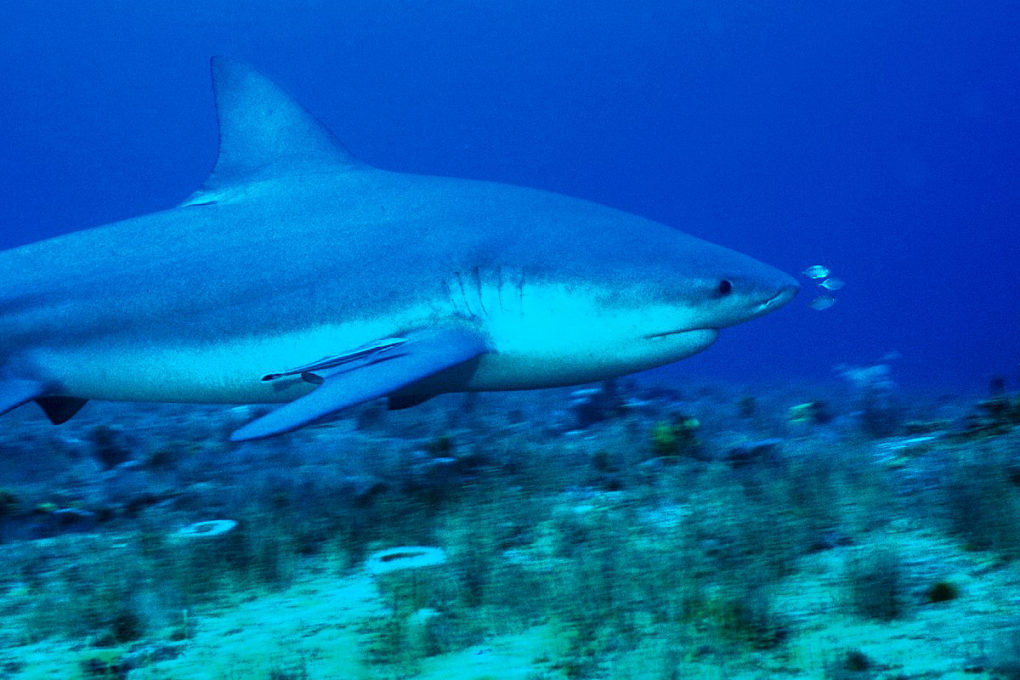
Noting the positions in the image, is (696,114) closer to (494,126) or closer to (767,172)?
(767,172)

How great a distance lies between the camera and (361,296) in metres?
4.33

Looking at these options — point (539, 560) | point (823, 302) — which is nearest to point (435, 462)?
point (539, 560)

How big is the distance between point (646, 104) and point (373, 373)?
17521 centimetres

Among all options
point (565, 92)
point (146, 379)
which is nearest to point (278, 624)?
Result: point (146, 379)

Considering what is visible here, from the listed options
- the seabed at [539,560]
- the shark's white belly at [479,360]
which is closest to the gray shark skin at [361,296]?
the shark's white belly at [479,360]

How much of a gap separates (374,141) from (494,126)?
1063 inches

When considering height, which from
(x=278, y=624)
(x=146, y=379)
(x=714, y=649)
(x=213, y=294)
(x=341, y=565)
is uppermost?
(x=213, y=294)

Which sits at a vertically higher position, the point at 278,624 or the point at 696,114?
the point at 696,114

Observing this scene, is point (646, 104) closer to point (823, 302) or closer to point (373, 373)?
point (823, 302)

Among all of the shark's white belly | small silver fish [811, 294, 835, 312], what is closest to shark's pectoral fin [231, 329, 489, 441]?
the shark's white belly

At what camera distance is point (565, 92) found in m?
168

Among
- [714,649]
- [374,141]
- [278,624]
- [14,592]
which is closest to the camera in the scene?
[714,649]

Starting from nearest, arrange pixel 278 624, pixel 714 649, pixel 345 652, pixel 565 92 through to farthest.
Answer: pixel 714 649, pixel 345 652, pixel 278 624, pixel 565 92

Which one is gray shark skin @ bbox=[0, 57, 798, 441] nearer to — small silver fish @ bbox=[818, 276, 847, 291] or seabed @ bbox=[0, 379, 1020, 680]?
seabed @ bbox=[0, 379, 1020, 680]
